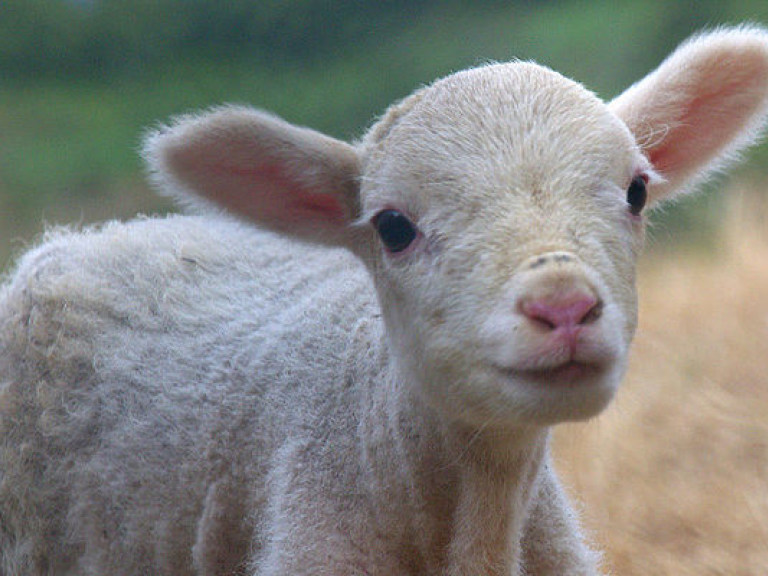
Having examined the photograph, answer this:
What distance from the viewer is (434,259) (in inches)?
104

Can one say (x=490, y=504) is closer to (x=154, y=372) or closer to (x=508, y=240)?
(x=508, y=240)

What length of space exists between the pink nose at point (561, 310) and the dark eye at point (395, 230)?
50cm

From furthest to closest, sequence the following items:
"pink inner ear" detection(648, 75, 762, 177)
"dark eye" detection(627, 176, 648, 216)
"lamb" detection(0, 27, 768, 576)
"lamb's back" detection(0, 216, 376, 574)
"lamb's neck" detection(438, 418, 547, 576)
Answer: "lamb's back" detection(0, 216, 376, 574) < "pink inner ear" detection(648, 75, 762, 177) < "lamb's neck" detection(438, 418, 547, 576) < "dark eye" detection(627, 176, 648, 216) < "lamb" detection(0, 27, 768, 576)

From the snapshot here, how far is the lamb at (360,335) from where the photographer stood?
249 cm

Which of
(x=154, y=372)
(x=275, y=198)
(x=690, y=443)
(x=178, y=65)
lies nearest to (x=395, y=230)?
(x=275, y=198)

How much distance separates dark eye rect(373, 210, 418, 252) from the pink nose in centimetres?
50

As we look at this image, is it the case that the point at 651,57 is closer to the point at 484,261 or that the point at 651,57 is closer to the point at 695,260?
the point at 695,260

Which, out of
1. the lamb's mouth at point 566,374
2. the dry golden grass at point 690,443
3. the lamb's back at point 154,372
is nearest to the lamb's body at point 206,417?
the lamb's back at point 154,372

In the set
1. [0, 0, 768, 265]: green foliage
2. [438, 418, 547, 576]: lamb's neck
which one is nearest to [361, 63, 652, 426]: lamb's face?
[438, 418, 547, 576]: lamb's neck

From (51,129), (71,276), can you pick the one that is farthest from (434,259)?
(51,129)

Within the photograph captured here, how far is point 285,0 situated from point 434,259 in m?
6.64

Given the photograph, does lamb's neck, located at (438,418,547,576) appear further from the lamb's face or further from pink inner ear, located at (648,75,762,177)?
pink inner ear, located at (648,75,762,177)

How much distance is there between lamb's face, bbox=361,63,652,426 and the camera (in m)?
2.34

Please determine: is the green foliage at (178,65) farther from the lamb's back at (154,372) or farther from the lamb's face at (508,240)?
the lamb's face at (508,240)
